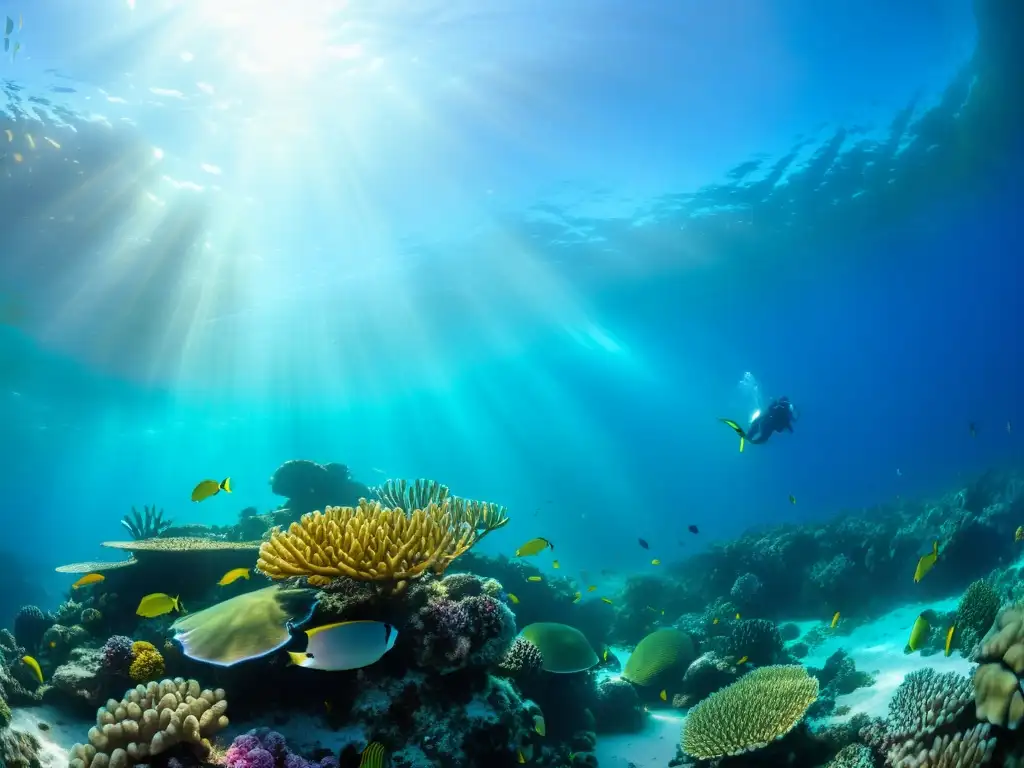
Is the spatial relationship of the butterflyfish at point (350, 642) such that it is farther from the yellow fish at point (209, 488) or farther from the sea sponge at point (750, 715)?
the yellow fish at point (209, 488)

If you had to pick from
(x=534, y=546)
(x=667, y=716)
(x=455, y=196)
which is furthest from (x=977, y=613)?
(x=455, y=196)

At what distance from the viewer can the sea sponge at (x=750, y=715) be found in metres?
5.51

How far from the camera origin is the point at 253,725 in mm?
4484

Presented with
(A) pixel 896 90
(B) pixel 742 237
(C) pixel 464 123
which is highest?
(B) pixel 742 237

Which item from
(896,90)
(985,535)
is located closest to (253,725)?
(985,535)

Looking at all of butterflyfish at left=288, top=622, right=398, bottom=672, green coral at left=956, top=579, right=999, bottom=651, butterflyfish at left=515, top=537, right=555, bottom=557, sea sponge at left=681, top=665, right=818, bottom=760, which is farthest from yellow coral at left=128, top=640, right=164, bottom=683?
green coral at left=956, top=579, right=999, bottom=651

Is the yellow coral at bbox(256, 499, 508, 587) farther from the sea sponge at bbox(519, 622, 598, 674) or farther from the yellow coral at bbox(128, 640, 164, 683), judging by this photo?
the sea sponge at bbox(519, 622, 598, 674)

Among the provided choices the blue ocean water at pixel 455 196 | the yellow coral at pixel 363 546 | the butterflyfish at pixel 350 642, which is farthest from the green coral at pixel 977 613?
the blue ocean water at pixel 455 196

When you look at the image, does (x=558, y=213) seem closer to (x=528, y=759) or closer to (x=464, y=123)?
(x=464, y=123)

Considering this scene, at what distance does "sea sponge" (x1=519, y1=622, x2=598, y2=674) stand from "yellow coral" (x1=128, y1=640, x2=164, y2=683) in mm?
4695

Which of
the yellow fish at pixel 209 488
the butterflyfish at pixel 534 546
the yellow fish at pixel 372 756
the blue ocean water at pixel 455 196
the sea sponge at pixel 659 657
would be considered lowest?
the yellow fish at pixel 372 756

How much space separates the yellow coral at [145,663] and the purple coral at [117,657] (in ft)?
0.16

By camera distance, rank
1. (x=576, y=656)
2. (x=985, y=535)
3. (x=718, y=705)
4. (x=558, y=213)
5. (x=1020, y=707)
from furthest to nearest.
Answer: (x=558, y=213)
(x=985, y=535)
(x=576, y=656)
(x=718, y=705)
(x=1020, y=707)

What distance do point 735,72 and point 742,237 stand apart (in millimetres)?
13988
